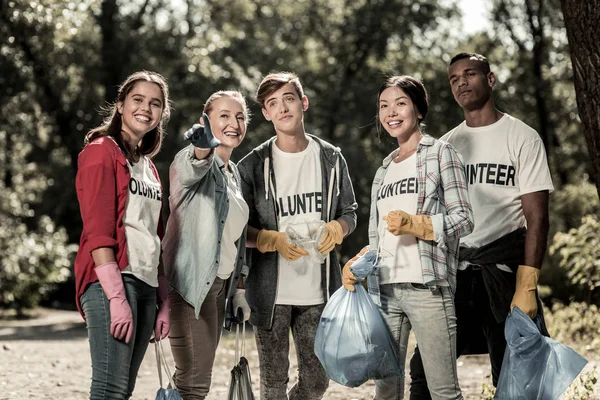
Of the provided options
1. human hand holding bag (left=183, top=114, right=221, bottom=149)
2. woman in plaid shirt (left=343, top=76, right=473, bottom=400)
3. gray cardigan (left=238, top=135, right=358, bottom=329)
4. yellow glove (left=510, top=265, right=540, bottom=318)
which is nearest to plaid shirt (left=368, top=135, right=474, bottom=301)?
woman in plaid shirt (left=343, top=76, right=473, bottom=400)

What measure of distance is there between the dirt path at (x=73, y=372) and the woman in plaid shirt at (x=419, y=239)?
2.63 meters

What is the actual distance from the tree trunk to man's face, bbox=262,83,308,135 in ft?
6.50

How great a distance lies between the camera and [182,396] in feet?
13.1

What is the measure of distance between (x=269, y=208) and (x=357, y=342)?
0.95 metres

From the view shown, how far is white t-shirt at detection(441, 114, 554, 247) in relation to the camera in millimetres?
4238

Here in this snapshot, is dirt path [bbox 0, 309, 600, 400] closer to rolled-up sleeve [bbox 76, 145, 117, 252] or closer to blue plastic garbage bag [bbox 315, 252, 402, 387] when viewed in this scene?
blue plastic garbage bag [bbox 315, 252, 402, 387]

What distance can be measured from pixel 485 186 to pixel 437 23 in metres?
21.5

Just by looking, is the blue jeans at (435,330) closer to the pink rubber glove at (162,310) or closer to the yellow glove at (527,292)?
the yellow glove at (527,292)

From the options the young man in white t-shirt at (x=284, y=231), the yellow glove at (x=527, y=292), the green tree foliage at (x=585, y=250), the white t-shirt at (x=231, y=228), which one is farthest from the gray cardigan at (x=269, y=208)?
the green tree foliage at (x=585, y=250)

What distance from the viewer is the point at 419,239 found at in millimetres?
3869

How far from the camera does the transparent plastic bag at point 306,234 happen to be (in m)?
4.24

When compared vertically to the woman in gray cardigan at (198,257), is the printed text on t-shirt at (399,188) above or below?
above

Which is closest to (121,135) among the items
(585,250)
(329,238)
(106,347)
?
(106,347)

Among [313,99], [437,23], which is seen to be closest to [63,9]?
[313,99]
